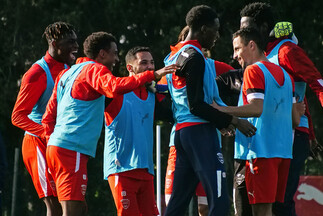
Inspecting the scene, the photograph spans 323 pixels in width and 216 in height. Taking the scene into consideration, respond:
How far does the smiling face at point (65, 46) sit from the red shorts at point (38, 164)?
875mm

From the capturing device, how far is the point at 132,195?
22.0 feet

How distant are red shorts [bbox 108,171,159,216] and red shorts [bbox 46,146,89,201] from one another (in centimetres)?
64

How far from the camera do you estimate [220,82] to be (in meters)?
6.77

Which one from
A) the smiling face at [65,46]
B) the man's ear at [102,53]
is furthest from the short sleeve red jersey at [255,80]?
the smiling face at [65,46]

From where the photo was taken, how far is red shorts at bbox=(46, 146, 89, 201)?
605cm

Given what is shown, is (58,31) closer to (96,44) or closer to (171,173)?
(96,44)

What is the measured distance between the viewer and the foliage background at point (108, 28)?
18422mm

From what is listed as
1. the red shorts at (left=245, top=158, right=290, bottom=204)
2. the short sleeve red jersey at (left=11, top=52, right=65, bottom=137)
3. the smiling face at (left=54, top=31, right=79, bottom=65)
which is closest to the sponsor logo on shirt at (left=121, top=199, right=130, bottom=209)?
the short sleeve red jersey at (left=11, top=52, right=65, bottom=137)

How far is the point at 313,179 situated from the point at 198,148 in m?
8.56

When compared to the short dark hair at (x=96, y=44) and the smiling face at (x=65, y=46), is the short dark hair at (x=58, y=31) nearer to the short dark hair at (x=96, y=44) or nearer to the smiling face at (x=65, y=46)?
the smiling face at (x=65, y=46)

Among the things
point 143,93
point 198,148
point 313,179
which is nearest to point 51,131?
point 143,93

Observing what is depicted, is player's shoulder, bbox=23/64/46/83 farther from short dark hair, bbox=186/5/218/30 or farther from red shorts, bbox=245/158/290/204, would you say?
red shorts, bbox=245/158/290/204

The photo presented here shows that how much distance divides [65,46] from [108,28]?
40.9ft

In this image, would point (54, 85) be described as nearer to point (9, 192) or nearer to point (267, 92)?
point (267, 92)
